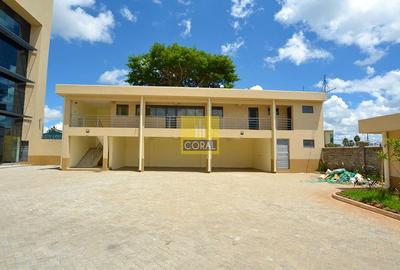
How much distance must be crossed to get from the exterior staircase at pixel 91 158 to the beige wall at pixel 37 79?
16.1 feet

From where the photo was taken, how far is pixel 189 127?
1742 cm

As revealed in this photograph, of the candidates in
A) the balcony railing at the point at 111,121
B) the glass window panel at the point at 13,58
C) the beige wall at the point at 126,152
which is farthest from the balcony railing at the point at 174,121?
the glass window panel at the point at 13,58

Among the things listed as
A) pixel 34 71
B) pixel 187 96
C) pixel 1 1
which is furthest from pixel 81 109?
pixel 1 1

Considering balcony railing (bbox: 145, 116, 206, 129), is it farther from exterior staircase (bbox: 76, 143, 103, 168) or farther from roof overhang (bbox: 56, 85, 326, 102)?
exterior staircase (bbox: 76, 143, 103, 168)

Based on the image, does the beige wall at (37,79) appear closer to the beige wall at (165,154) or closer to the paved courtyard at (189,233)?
the beige wall at (165,154)

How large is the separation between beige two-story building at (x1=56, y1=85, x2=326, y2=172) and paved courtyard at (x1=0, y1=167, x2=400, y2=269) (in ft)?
28.0

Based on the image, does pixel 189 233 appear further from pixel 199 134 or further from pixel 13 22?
pixel 13 22

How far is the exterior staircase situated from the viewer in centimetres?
1779

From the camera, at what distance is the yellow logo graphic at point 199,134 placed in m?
16.5

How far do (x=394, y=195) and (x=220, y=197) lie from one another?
5.70 meters

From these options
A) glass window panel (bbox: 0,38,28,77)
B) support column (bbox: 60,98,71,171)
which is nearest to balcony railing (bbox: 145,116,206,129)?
support column (bbox: 60,98,71,171)

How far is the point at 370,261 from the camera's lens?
3.67 meters

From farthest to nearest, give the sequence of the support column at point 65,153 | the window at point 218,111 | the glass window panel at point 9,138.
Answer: the glass window panel at point 9,138, the window at point 218,111, the support column at point 65,153

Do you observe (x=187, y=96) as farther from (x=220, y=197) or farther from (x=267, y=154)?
(x=220, y=197)
